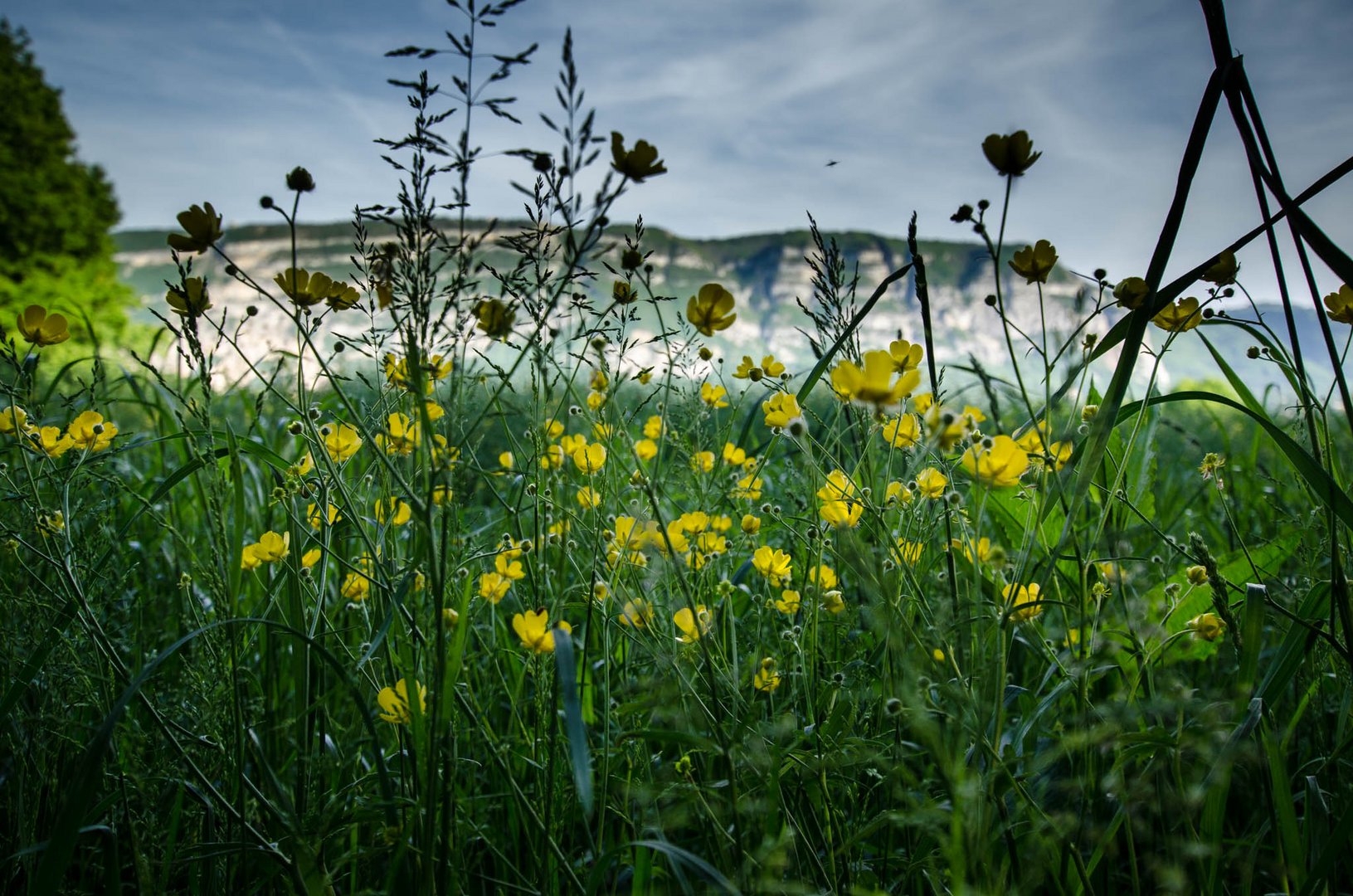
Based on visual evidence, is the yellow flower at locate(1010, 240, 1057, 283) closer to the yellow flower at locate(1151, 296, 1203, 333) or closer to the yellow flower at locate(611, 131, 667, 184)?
the yellow flower at locate(1151, 296, 1203, 333)

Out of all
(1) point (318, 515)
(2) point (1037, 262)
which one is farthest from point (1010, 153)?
(1) point (318, 515)

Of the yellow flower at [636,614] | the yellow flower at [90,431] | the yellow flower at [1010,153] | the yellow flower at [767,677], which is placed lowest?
the yellow flower at [767,677]

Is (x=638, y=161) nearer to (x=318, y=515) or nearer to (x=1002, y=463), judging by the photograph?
(x=1002, y=463)

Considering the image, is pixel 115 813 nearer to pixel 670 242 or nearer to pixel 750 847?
pixel 750 847

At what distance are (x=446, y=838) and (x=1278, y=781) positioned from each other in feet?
2.73

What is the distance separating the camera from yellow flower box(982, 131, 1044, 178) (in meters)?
0.86

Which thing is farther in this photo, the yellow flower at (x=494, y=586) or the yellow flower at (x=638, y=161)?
the yellow flower at (x=494, y=586)

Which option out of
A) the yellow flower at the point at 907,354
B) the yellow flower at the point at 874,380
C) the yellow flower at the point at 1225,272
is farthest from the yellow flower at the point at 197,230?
the yellow flower at the point at 1225,272

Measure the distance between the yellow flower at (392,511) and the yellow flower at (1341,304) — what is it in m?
1.18

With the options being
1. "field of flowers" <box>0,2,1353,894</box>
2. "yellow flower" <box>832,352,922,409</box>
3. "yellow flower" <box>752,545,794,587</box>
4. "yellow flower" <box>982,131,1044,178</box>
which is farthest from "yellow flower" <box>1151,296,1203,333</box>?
"yellow flower" <box>752,545,794,587</box>

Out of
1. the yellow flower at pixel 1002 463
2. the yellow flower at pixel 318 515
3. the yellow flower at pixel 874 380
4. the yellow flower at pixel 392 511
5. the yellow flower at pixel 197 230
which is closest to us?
the yellow flower at pixel 874 380

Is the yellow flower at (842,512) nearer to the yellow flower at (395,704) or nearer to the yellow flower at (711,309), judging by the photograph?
the yellow flower at (711,309)

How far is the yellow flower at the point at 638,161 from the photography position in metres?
0.79

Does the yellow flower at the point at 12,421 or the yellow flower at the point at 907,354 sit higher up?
the yellow flower at the point at 907,354
